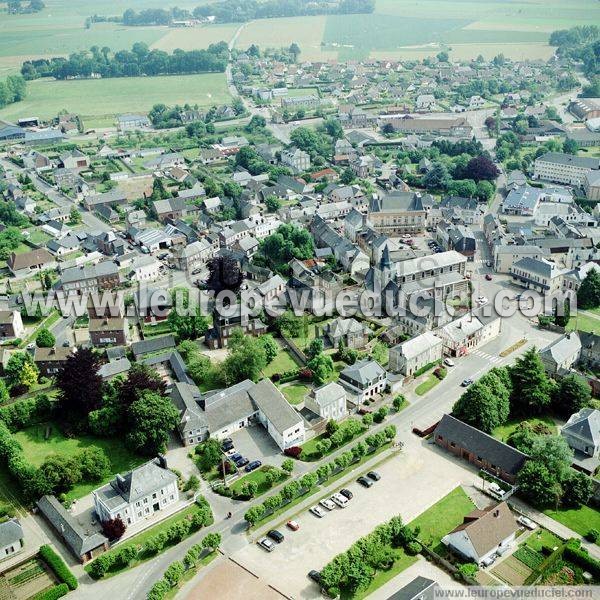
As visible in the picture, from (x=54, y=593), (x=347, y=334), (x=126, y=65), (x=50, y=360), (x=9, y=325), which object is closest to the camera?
(x=54, y=593)

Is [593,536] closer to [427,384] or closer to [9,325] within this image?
[427,384]

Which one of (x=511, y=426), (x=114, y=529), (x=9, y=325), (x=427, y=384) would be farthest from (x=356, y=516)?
(x=9, y=325)

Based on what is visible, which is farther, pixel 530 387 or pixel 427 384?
pixel 427 384

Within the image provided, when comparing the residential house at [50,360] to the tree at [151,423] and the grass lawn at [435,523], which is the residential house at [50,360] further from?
the grass lawn at [435,523]

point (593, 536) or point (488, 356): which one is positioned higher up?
point (488, 356)

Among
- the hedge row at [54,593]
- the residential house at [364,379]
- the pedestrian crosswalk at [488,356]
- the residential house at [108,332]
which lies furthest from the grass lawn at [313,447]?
the residential house at [108,332]

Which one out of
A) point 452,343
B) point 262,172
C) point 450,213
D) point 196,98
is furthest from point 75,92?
point 452,343
